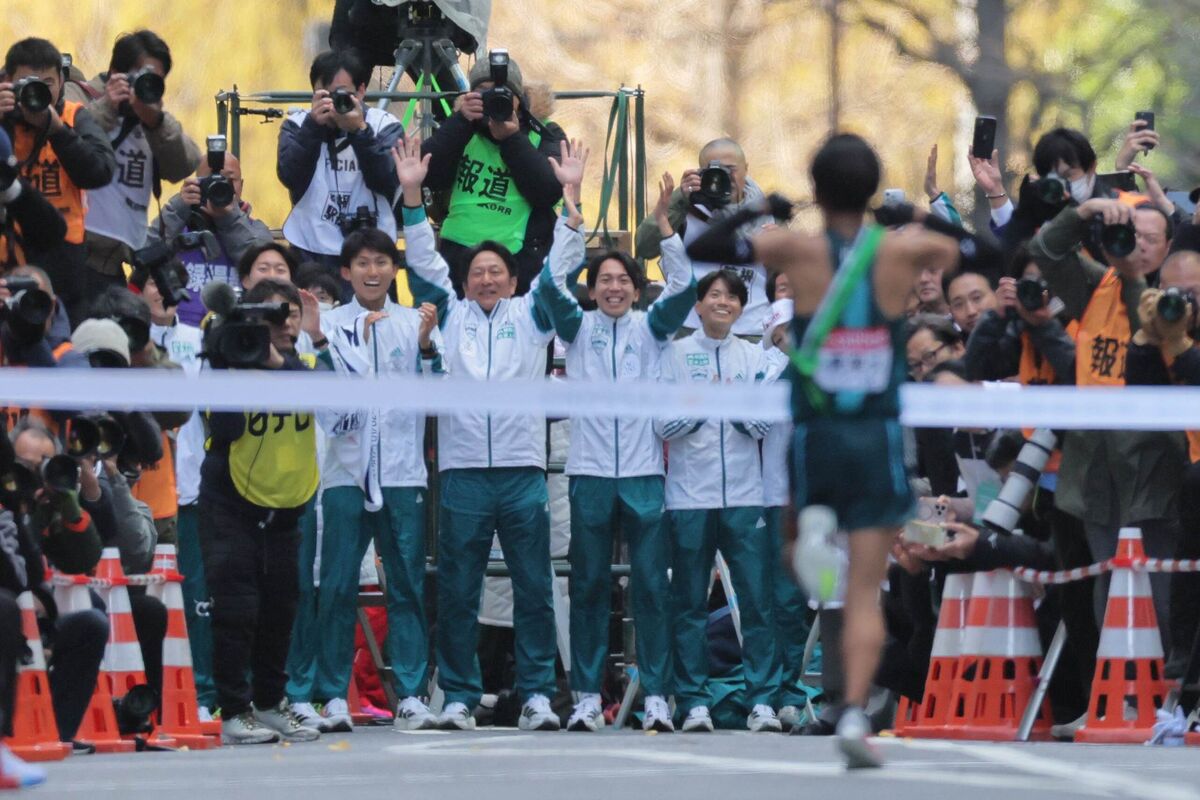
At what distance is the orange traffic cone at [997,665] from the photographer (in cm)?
1110

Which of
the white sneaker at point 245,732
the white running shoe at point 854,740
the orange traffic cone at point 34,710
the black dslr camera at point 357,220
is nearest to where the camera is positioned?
the white running shoe at point 854,740

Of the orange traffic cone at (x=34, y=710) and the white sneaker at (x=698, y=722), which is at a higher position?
the orange traffic cone at (x=34, y=710)

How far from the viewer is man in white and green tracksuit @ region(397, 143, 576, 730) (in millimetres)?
12094

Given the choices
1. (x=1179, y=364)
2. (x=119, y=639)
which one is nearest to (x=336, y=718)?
(x=119, y=639)

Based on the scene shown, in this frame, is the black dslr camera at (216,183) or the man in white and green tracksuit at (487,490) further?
the black dslr camera at (216,183)

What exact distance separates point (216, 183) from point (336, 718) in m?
2.98

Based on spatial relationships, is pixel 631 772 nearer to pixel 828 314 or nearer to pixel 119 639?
pixel 828 314

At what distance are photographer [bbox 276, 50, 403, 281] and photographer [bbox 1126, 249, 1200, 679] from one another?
4.34 m

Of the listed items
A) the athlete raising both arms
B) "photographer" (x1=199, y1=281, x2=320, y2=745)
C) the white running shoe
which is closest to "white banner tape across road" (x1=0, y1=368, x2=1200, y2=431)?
"photographer" (x1=199, y1=281, x2=320, y2=745)

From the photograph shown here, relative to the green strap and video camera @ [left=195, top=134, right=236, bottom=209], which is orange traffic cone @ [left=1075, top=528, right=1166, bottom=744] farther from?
video camera @ [left=195, top=134, right=236, bottom=209]

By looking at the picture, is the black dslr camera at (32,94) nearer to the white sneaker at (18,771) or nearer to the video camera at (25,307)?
the video camera at (25,307)

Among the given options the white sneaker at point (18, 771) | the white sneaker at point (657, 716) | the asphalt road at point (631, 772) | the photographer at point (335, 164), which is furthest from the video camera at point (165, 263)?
the white sneaker at point (18, 771)

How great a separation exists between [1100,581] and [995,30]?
15554mm

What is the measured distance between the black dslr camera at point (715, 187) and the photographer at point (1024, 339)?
5.14 ft
